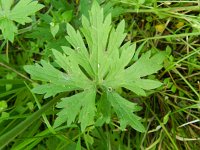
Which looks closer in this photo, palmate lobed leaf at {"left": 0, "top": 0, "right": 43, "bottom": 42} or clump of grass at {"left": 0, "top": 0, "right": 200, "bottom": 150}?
palmate lobed leaf at {"left": 0, "top": 0, "right": 43, "bottom": 42}

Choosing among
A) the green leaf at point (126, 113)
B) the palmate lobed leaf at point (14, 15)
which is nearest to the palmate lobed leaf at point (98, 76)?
the green leaf at point (126, 113)

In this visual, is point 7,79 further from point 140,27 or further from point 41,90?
point 140,27

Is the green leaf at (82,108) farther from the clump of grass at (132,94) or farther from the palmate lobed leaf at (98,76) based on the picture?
the clump of grass at (132,94)

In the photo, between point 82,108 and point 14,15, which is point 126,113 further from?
point 14,15

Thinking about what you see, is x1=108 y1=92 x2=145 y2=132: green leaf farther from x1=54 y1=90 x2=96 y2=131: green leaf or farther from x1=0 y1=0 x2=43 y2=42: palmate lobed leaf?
x1=0 y1=0 x2=43 y2=42: palmate lobed leaf

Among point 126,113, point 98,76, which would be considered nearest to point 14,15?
point 98,76

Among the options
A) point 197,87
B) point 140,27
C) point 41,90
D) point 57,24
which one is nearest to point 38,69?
point 41,90

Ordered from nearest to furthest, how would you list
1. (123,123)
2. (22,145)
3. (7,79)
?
(123,123)
(22,145)
(7,79)

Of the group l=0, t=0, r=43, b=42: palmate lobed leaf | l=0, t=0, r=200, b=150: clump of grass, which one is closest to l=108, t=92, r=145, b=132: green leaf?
l=0, t=0, r=200, b=150: clump of grass
